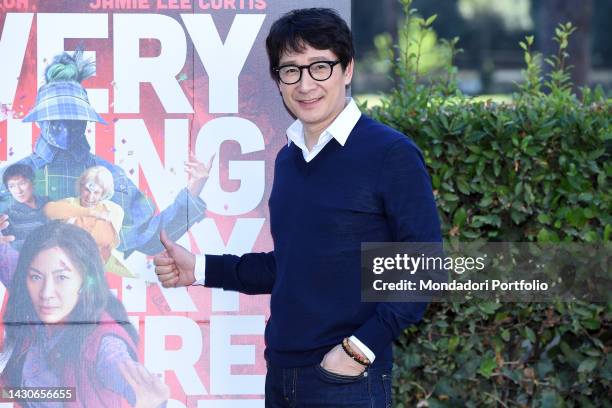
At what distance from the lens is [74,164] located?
3.68m

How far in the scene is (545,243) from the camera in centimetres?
434

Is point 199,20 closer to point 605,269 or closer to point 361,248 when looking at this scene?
point 361,248

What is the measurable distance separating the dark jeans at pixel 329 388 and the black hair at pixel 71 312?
1142mm

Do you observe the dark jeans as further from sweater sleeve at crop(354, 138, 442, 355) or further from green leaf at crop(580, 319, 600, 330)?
green leaf at crop(580, 319, 600, 330)

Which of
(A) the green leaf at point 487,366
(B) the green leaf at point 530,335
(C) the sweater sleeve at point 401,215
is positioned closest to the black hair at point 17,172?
(C) the sweater sleeve at point 401,215

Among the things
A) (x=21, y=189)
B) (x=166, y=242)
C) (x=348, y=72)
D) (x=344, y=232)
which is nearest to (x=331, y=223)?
(x=344, y=232)

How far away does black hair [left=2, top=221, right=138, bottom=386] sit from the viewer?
12.1 feet

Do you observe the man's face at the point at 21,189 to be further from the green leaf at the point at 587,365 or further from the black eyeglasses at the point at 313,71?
the green leaf at the point at 587,365

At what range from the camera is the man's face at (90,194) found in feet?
12.1

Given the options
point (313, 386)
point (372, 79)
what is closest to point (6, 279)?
point (313, 386)

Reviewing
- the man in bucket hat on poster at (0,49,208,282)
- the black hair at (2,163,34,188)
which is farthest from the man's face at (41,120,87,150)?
the black hair at (2,163,34,188)

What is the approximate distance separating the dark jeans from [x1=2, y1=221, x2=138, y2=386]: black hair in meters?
1.14

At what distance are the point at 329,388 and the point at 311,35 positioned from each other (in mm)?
1042

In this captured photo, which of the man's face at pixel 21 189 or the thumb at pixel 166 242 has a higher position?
the man's face at pixel 21 189
